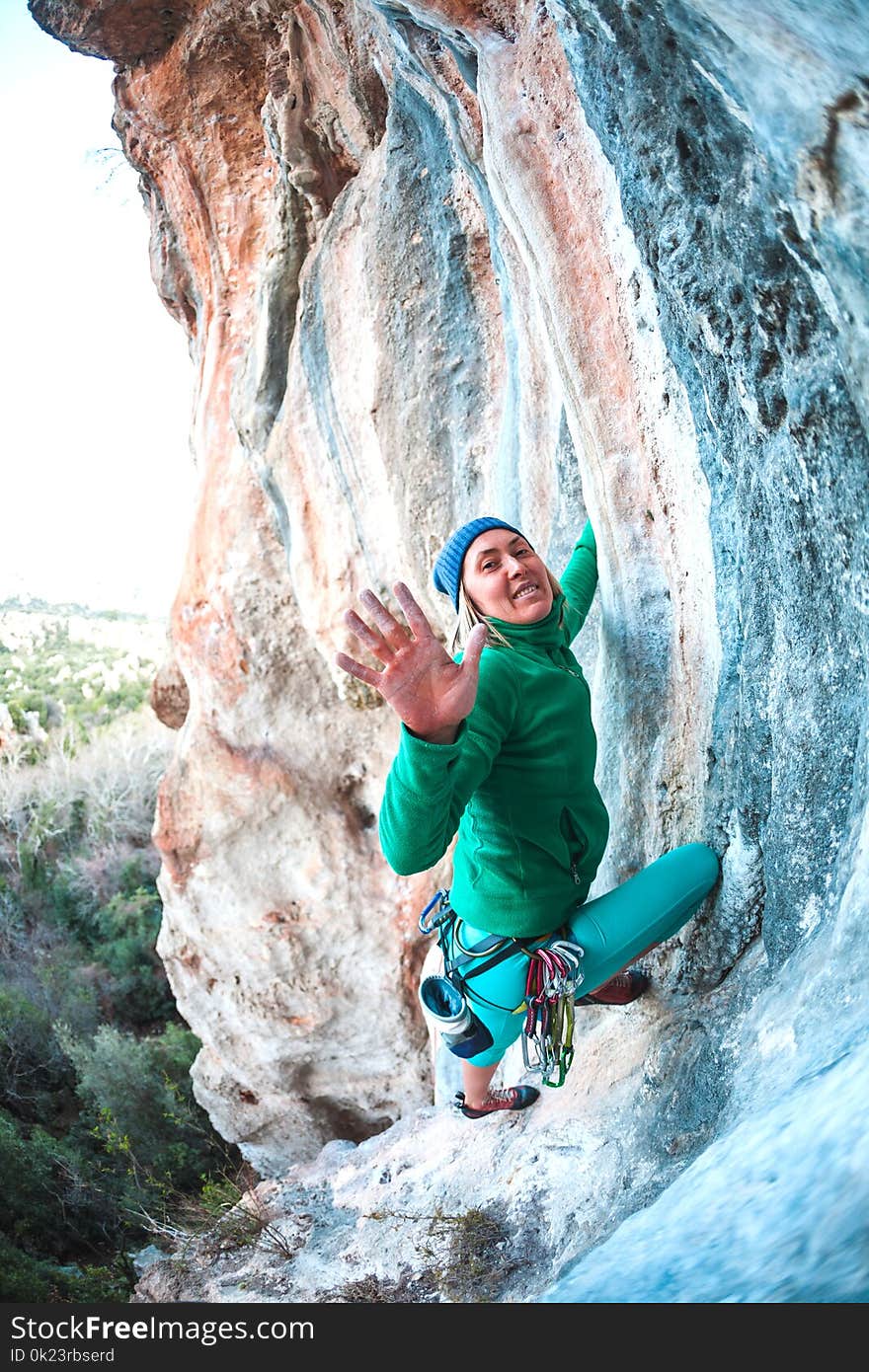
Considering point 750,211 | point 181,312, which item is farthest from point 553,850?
point 181,312

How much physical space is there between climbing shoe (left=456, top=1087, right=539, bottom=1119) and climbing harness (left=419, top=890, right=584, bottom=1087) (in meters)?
0.58

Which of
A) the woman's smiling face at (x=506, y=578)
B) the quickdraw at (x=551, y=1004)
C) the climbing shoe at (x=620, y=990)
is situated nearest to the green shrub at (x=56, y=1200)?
the climbing shoe at (x=620, y=990)

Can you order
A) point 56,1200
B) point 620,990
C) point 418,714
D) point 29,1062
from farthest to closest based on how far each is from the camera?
point 29,1062, point 56,1200, point 620,990, point 418,714

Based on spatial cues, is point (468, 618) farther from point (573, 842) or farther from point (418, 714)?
point (418, 714)

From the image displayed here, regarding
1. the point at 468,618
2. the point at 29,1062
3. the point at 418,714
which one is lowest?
the point at 29,1062

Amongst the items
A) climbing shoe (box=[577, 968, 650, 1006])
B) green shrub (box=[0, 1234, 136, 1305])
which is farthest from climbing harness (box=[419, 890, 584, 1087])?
green shrub (box=[0, 1234, 136, 1305])

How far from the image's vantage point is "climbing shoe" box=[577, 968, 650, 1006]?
2891mm

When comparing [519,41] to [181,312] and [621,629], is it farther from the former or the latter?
[181,312]

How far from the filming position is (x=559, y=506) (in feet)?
11.0

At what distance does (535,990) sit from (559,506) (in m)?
1.71

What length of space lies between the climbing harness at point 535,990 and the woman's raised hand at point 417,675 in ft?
2.71

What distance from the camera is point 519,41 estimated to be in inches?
111

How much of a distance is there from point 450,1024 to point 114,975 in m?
9.36

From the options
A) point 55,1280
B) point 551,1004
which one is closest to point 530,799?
point 551,1004
